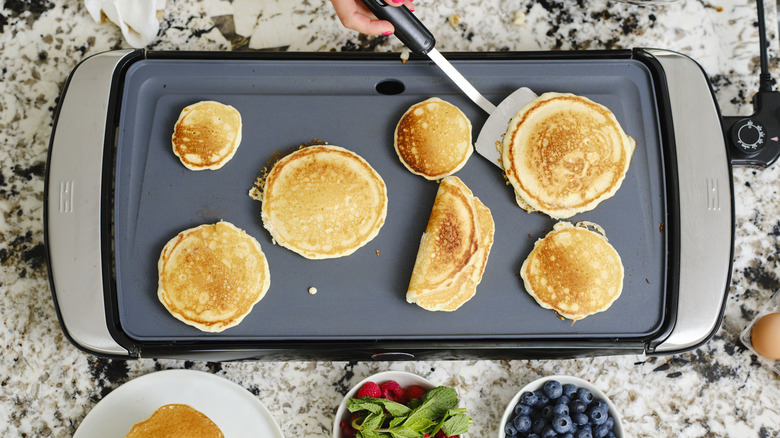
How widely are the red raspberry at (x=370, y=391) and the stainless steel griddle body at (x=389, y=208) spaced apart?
8 cm

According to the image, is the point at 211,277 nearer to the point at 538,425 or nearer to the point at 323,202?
the point at 323,202

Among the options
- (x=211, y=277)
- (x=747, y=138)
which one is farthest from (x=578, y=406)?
(x=211, y=277)

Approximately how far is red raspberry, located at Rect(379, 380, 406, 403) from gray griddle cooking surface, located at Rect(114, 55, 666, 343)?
146 mm

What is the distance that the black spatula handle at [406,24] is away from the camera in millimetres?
1072

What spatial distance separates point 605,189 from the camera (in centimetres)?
119

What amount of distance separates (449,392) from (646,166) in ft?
2.22

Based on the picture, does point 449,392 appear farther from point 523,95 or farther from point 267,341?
point 523,95

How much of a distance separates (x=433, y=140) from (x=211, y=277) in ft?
1.87

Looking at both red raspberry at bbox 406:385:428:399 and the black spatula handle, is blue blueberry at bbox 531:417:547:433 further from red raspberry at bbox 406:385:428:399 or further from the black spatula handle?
the black spatula handle

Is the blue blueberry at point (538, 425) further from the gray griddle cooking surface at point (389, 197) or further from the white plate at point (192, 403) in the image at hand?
the white plate at point (192, 403)

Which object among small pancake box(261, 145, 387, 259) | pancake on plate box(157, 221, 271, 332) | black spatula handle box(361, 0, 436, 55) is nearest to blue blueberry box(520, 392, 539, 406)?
small pancake box(261, 145, 387, 259)

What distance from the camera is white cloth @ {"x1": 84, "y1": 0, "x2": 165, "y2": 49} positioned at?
1.29 meters

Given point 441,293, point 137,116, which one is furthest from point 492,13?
point 137,116

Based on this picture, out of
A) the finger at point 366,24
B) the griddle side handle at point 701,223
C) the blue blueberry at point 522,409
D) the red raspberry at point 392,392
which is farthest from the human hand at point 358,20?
the blue blueberry at point 522,409
